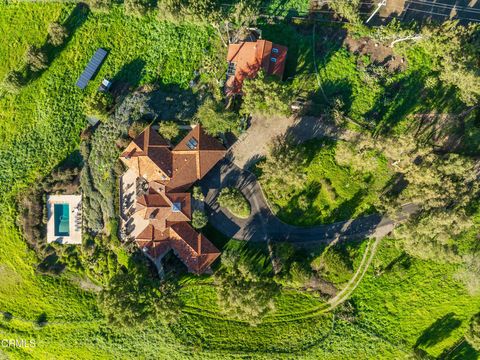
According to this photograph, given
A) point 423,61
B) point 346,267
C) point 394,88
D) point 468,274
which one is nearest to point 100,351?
point 346,267

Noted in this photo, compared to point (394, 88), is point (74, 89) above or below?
below

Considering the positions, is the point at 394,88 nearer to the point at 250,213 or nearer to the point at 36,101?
the point at 250,213

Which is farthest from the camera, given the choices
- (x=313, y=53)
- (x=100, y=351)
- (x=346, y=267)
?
(x=100, y=351)

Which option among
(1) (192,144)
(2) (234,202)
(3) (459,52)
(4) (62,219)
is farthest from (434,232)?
(4) (62,219)

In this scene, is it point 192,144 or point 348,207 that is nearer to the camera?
point 192,144

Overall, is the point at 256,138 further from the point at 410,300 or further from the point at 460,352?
the point at 460,352

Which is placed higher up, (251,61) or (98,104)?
(251,61)

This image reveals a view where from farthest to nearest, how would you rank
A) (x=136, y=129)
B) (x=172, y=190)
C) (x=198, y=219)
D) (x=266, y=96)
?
1. (x=136, y=129)
2. (x=172, y=190)
3. (x=198, y=219)
4. (x=266, y=96)
